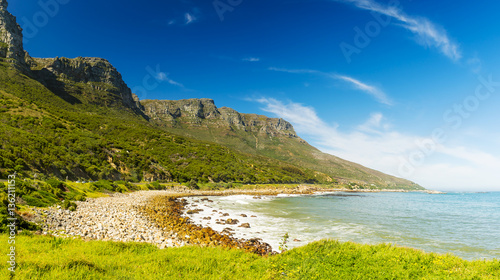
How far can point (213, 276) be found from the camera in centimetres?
715

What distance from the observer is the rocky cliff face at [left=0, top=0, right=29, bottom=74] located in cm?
10588

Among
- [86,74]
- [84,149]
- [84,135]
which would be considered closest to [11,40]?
[86,74]

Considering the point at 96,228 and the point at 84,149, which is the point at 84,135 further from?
the point at 96,228

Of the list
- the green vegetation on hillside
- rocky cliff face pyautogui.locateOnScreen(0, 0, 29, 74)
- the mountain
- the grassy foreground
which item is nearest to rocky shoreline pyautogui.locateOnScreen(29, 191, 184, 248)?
the grassy foreground

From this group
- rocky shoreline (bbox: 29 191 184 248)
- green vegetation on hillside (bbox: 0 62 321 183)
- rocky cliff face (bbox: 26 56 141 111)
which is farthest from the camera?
rocky cliff face (bbox: 26 56 141 111)

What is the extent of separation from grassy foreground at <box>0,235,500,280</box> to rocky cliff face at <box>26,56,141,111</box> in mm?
160221

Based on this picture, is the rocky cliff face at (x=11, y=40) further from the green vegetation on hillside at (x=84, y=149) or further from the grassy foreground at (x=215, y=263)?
the grassy foreground at (x=215, y=263)

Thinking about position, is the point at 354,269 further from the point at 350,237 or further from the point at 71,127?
the point at 71,127

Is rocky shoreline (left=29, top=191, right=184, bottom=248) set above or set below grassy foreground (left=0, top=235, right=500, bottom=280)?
below

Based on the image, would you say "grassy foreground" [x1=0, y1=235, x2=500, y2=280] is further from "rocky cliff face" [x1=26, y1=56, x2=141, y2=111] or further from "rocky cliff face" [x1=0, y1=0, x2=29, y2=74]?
"rocky cliff face" [x1=26, y1=56, x2=141, y2=111]

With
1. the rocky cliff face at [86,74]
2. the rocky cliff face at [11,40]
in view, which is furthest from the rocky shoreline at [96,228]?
the rocky cliff face at [86,74]

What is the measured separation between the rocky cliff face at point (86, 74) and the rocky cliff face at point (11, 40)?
10.4 m

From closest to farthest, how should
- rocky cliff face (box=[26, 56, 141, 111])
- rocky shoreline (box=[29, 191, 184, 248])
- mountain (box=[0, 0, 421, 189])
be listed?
rocky shoreline (box=[29, 191, 184, 248]) → mountain (box=[0, 0, 421, 189]) → rocky cliff face (box=[26, 56, 141, 111])

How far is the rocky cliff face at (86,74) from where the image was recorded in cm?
13125
